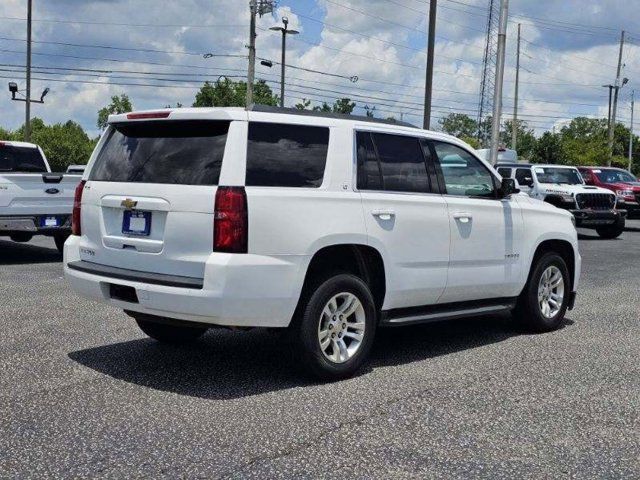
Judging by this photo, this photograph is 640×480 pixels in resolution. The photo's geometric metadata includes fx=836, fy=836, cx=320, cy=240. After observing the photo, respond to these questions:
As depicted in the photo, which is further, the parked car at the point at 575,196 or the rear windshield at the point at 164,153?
the parked car at the point at 575,196

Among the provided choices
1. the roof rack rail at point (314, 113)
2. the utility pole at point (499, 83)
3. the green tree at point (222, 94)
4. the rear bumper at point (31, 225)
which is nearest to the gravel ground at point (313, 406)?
the roof rack rail at point (314, 113)

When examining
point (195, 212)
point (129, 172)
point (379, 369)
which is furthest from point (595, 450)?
point (129, 172)

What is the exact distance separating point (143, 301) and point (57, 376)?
36.6 inches

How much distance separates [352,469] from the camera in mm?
4156

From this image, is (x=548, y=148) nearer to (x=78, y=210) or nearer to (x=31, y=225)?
(x=31, y=225)

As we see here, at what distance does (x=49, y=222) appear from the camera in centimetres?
1332

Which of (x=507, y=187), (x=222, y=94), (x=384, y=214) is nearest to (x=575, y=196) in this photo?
(x=507, y=187)

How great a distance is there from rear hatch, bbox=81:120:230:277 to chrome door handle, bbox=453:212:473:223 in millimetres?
2203

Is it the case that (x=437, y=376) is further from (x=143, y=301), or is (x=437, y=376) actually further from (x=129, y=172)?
(x=129, y=172)

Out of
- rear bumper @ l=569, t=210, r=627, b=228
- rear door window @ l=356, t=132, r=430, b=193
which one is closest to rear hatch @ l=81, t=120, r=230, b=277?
rear door window @ l=356, t=132, r=430, b=193

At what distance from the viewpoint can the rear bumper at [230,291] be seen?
527 centimetres

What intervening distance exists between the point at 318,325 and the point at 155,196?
4.60 feet

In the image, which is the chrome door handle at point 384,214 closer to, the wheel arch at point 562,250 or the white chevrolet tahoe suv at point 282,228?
the white chevrolet tahoe suv at point 282,228

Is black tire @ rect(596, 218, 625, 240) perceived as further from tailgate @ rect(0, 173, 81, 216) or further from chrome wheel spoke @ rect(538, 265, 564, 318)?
chrome wheel spoke @ rect(538, 265, 564, 318)
